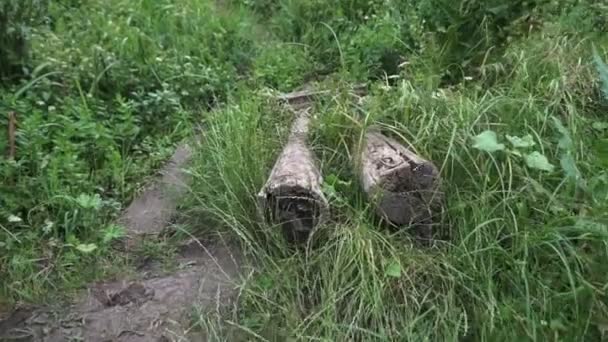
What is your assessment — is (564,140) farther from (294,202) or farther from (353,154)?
(294,202)

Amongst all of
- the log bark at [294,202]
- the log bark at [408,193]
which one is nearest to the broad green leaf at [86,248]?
the log bark at [294,202]

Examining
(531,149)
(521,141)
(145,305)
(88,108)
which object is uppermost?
(521,141)

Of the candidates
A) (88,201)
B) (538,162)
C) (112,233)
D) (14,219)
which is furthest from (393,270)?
(14,219)

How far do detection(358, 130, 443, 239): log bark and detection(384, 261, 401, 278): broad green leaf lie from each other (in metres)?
0.25

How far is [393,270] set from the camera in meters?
3.46

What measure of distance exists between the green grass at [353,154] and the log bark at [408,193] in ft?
0.21

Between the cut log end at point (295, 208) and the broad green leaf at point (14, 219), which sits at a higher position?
the cut log end at point (295, 208)

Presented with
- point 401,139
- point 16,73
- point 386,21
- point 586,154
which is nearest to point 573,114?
point 586,154

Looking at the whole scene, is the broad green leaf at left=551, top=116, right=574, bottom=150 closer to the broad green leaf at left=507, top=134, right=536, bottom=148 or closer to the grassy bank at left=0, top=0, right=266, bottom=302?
the broad green leaf at left=507, top=134, right=536, bottom=148

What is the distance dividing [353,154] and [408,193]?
17.9 inches

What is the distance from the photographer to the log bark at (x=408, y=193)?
12.0ft

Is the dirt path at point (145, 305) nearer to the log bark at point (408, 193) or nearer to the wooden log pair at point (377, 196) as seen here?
the wooden log pair at point (377, 196)

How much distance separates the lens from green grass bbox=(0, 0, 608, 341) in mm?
3438

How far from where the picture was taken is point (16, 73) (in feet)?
17.1
